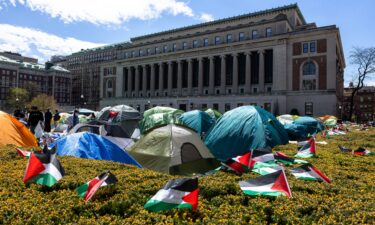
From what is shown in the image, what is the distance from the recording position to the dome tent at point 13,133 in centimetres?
1095

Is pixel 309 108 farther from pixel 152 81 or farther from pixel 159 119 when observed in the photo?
pixel 159 119

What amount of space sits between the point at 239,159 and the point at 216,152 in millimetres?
5324

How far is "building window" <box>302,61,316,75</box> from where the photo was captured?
6000cm

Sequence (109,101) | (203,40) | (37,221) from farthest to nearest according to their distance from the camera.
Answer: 1. (109,101)
2. (203,40)
3. (37,221)

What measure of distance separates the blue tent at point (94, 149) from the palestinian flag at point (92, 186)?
12.6 ft

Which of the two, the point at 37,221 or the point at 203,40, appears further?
the point at 203,40

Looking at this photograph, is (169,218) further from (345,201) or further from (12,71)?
(12,71)

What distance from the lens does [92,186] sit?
16.6ft

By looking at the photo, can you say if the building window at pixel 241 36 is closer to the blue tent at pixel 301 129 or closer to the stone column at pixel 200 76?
the stone column at pixel 200 76

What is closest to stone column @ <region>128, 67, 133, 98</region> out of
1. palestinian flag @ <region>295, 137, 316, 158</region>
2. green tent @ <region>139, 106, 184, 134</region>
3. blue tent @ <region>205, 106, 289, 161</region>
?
green tent @ <region>139, 106, 184, 134</region>

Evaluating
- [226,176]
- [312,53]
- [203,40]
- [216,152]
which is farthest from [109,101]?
[226,176]

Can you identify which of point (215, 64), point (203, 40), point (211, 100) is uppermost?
point (203, 40)

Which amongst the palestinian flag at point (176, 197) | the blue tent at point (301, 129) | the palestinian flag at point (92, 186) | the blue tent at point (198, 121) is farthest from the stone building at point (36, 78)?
the palestinian flag at point (176, 197)

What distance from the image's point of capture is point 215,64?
240 ft
